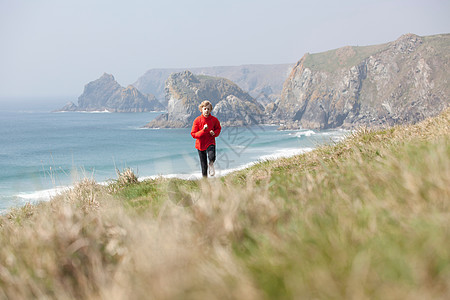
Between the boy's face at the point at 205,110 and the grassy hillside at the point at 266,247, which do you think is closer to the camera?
the grassy hillside at the point at 266,247

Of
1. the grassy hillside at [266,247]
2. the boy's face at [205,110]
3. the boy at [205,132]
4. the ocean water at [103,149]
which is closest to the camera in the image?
the grassy hillside at [266,247]

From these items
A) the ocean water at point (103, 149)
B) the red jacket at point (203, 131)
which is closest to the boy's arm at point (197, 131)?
the red jacket at point (203, 131)

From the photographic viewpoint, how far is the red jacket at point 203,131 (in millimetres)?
10562

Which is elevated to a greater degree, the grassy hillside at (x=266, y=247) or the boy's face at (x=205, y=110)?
the boy's face at (x=205, y=110)

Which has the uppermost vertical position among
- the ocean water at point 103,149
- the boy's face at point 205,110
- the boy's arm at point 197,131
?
the boy's face at point 205,110

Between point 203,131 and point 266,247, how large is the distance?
27.1 ft

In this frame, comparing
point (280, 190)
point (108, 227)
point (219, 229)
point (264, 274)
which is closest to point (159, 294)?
point (264, 274)

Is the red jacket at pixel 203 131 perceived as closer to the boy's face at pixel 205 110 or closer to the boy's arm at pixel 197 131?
the boy's arm at pixel 197 131

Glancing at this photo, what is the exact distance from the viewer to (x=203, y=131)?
10469mm

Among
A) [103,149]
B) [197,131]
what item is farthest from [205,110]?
[103,149]

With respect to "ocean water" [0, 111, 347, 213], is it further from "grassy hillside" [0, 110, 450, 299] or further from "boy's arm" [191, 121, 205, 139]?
"grassy hillside" [0, 110, 450, 299]

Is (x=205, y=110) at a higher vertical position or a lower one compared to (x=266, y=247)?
higher

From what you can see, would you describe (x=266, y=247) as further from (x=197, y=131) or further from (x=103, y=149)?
(x=103, y=149)

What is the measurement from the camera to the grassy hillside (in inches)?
69.0
